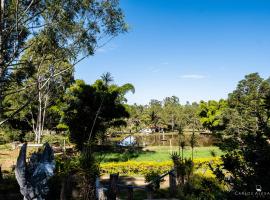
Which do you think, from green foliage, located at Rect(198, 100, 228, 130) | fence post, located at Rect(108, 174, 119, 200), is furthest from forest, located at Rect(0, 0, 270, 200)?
green foliage, located at Rect(198, 100, 228, 130)

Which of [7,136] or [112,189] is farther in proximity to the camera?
[7,136]

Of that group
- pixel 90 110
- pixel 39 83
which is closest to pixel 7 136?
pixel 90 110

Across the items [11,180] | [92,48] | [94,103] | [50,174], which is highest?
[92,48]

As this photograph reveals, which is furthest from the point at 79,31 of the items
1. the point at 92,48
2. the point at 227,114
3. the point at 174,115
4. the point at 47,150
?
the point at 174,115

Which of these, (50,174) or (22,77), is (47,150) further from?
(22,77)

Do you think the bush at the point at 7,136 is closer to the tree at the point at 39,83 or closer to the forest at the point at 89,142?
the forest at the point at 89,142

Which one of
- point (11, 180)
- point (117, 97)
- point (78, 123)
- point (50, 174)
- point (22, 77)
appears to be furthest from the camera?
point (117, 97)

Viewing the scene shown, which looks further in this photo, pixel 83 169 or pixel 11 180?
pixel 11 180

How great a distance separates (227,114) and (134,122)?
29712 mm

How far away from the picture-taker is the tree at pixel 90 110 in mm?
24922

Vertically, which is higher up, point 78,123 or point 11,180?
point 78,123

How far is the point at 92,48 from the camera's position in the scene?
55.0ft

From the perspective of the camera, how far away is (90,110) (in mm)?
25125

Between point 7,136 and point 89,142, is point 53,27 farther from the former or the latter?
point 7,136
